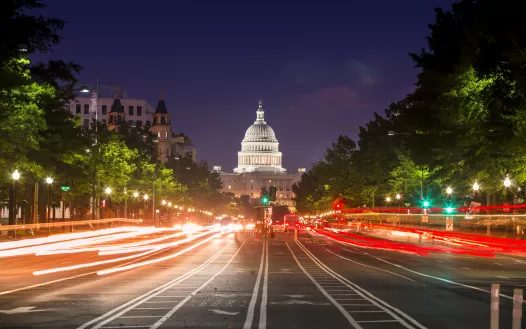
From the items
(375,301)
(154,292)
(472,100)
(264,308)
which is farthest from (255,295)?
(472,100)

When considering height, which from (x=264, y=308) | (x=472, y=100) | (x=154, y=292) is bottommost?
(x=154, y=292)

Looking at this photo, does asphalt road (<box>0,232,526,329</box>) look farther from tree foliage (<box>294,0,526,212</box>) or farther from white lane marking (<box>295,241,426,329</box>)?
tree foliage (<box>294,0,526,212</box>)

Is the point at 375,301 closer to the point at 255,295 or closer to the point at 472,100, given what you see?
the point at 255,295

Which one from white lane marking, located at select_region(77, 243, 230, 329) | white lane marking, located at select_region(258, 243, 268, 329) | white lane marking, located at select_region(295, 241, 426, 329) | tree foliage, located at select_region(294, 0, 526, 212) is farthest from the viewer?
tree foliage, located at select_region(294, 0, 526, 212)

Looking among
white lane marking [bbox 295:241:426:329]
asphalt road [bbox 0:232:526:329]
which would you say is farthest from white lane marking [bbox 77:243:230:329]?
white lane marking [bbox 295:241:426:329]

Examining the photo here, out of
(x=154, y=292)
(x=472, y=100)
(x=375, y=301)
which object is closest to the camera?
(x=375, y=301)

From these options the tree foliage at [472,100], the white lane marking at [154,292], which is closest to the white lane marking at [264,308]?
the white lane marking at [154,292]

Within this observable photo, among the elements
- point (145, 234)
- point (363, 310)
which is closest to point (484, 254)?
point (363, 310)

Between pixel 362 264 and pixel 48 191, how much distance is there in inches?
2223

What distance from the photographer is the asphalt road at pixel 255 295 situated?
16.3 m

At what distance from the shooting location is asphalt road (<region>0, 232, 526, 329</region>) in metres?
16.3

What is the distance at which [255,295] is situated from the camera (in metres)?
22.0

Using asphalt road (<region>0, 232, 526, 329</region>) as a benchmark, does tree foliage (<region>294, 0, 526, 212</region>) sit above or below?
above

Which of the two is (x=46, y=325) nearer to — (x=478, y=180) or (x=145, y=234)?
(x=478, y=180)
